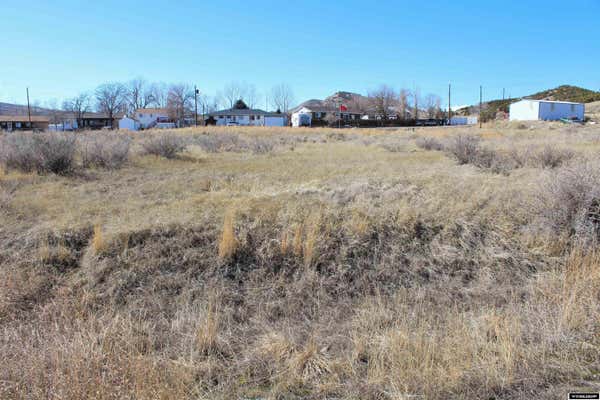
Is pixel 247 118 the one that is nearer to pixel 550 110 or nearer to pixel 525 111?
pixel 525 111

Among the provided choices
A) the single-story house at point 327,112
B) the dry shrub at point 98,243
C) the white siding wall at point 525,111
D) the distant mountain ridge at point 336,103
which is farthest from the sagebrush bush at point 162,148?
the distant mountain ridge at point 336,103

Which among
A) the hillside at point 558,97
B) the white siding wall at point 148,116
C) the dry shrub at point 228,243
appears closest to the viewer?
the dry shrub at point 228,243

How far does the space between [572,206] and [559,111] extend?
213 ft

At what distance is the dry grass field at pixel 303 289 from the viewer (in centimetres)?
313

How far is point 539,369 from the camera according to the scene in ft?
10.4

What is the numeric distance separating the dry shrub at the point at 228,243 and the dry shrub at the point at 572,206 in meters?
5.21

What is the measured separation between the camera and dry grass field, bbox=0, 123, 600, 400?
10.3 ft

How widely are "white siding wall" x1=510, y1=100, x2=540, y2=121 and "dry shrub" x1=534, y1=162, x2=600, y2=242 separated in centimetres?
6070

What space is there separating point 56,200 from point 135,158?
7.92 m

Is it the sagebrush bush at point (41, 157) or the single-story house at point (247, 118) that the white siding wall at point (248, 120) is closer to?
the single-story house at point (247, 118)

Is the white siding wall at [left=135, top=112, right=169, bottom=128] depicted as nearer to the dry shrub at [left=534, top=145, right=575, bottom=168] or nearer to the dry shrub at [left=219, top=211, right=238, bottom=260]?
the dry shrub at [left=534, top=145, right=575, bottom=168]

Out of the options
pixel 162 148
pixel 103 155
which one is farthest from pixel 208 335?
pixel 162 148

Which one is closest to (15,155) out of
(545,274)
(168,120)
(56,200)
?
(56,200)

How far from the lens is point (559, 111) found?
5856cm
